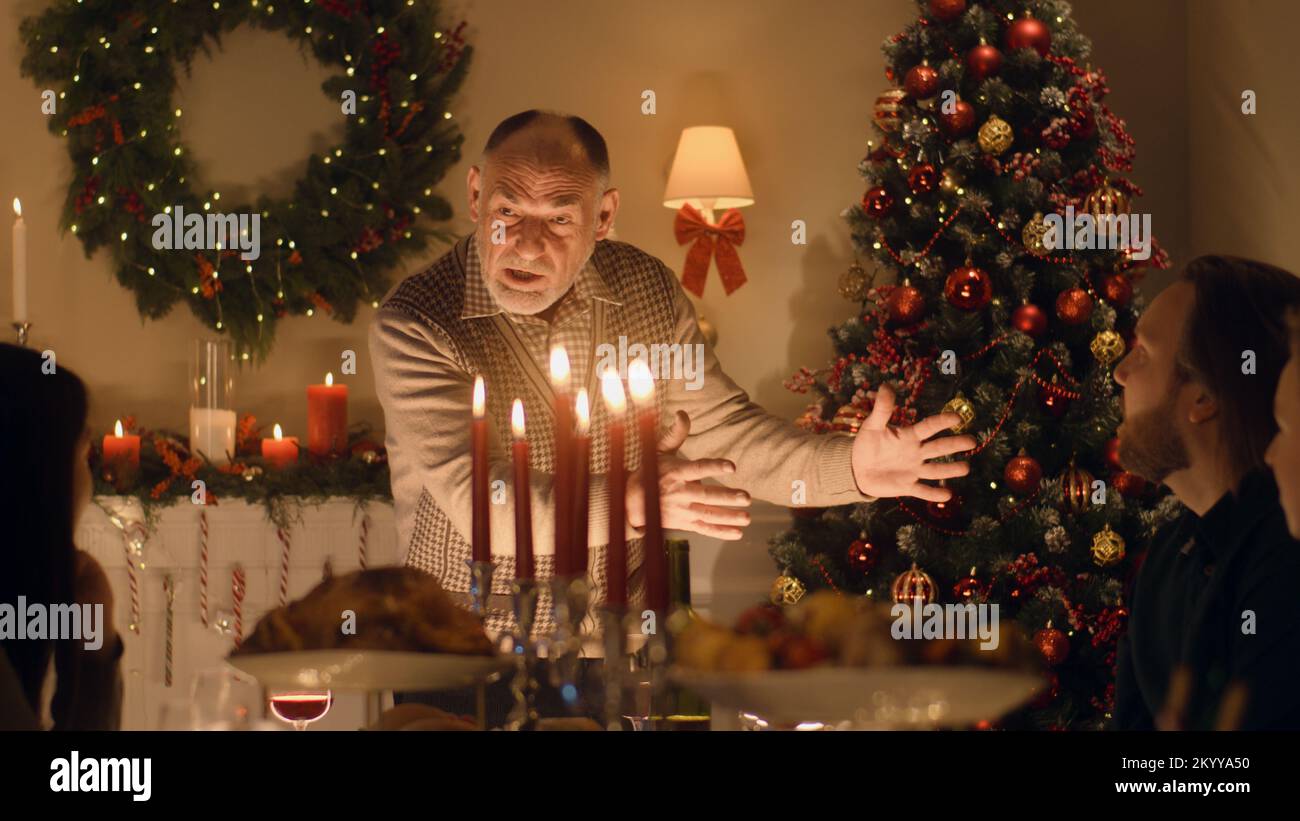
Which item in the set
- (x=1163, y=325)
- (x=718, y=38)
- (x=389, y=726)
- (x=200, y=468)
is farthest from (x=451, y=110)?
(x=389, y=726)

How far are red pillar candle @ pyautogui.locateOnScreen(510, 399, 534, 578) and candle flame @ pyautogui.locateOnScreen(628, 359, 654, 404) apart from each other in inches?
3.9

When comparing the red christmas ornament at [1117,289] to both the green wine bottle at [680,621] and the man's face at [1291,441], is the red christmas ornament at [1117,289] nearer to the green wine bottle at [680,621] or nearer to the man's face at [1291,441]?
the green wine bottle at [680,621]

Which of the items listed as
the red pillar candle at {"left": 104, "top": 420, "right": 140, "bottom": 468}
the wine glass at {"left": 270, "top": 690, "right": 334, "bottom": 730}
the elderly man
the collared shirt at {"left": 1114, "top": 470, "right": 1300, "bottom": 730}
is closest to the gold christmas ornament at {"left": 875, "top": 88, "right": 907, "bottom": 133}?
the elderly man

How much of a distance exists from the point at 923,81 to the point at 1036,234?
19.9 inches

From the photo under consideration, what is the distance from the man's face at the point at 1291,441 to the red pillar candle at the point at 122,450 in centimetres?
346

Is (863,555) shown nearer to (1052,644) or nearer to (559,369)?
(1052,644)

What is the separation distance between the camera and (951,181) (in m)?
3.47

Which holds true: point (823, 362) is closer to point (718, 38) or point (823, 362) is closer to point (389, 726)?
point (718, 38)

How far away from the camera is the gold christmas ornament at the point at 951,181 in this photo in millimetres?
3467

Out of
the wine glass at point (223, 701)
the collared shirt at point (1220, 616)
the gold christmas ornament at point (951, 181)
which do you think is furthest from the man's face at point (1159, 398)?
the gold christmas ornament at point (951, 181)

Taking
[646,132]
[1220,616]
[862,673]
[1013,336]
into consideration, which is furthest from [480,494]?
[646,132]

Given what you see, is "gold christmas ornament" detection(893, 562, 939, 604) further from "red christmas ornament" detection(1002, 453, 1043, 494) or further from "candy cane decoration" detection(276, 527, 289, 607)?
"candy cane decoration" detection(276, 527, 289, 607)
